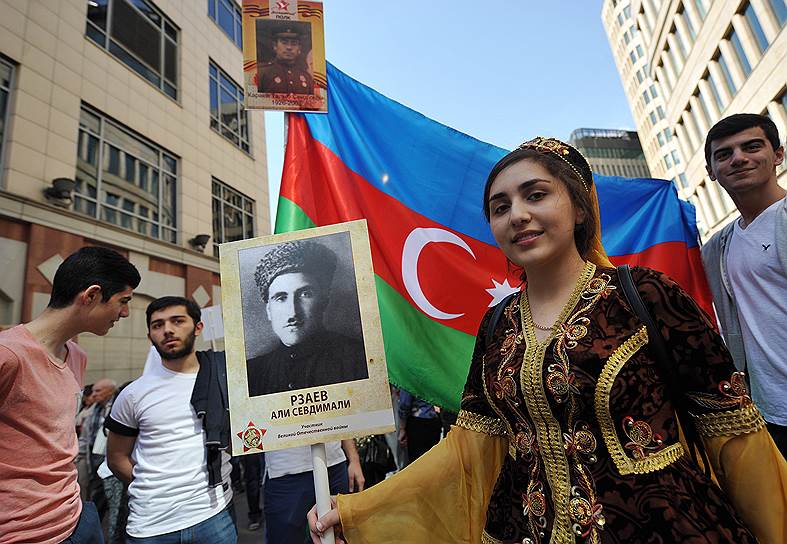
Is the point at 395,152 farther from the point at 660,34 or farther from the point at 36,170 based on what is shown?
the point at 660,34

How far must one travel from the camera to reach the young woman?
1.00 m

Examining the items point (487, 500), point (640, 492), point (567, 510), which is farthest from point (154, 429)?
point (640, 492)

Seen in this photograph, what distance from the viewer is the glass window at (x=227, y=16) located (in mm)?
15461

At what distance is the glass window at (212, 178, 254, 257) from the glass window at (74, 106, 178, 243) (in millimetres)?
1648

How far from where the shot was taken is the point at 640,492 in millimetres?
992

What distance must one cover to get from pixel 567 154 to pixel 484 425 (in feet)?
2.86

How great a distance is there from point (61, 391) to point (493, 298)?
7.42ft

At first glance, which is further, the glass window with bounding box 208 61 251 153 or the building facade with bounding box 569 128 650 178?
the building facade with bounding box 569 128 650 178

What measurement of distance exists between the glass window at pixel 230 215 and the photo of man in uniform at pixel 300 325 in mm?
12578

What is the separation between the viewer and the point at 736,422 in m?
1.02

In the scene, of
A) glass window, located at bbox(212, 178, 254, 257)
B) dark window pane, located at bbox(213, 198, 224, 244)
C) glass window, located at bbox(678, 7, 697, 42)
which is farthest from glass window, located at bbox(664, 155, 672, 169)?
dark window pane, located at bbox(213, 198, 224, 244)

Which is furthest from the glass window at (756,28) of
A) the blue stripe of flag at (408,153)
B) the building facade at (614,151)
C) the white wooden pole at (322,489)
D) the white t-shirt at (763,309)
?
the building facade at (614,151)

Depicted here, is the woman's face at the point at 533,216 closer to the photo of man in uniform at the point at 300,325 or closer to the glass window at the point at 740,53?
the photo of man in uniform at the point at 300,325

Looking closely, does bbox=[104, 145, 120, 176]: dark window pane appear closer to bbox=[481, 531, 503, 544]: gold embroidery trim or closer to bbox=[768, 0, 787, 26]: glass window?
bbox=[481, 531, 503, 544]: gold embroidery trim
